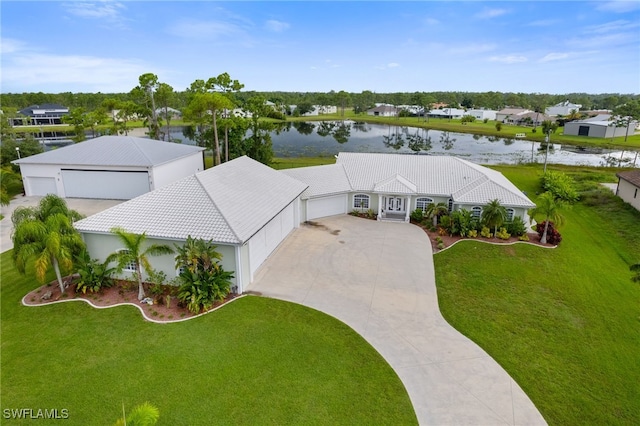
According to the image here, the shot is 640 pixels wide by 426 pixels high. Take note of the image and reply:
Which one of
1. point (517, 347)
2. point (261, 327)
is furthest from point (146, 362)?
point (517, 347)

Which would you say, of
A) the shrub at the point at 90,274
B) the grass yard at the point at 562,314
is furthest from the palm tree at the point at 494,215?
the shrub at the point at 90,274

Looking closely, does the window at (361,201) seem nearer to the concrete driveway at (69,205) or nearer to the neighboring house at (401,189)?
the neighboring house at (401,189)

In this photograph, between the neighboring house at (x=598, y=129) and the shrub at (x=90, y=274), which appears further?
the neighboring house at (x=598, y=129)

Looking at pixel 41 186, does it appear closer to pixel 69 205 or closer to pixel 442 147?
pixel 69 205

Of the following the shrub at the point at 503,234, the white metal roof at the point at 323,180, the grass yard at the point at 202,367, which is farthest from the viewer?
the white metal roof at the point at 323,180

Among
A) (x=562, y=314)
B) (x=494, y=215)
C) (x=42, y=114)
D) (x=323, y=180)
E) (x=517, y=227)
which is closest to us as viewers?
(x=562, y=314)

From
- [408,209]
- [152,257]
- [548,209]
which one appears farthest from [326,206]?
[548,209]
